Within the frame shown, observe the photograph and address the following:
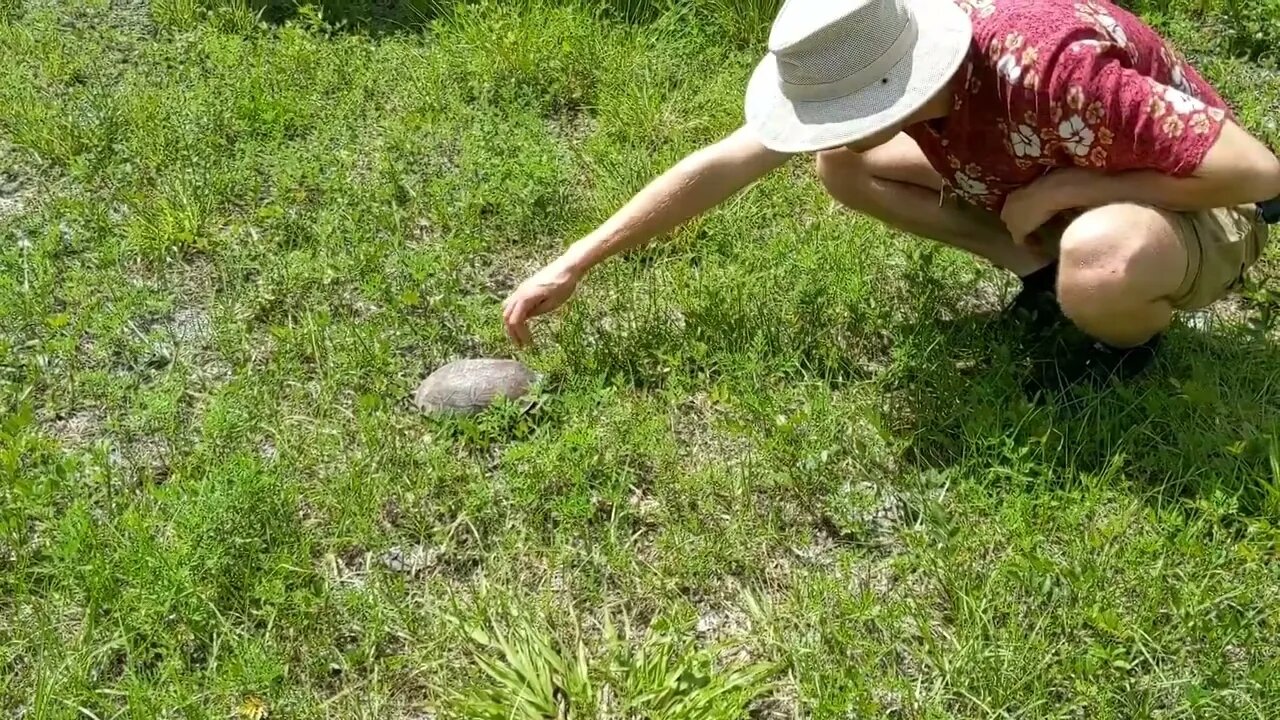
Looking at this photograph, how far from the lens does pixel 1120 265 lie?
101 inches

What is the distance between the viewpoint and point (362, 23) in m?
4.97

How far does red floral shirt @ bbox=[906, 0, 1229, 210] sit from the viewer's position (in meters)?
2.42

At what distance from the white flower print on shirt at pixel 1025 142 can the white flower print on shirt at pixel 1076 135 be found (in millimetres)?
61

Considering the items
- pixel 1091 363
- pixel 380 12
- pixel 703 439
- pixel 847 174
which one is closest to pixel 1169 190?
pixel 1091 363

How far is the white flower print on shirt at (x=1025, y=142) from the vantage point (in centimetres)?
258

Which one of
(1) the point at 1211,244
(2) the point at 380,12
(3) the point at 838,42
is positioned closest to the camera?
(3) the point at 838,42

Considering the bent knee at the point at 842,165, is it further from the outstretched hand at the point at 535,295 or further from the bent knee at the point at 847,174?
the outstretched hand at the point at 535,295

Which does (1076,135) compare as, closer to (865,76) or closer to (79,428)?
(865,76)

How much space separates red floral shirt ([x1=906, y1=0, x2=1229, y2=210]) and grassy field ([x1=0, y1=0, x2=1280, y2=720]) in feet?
2.15

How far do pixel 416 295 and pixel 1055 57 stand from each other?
1.89 m

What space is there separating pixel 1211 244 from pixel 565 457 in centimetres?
161

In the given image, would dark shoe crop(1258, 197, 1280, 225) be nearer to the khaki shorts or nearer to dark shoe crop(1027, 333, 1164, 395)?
the khaki shorts

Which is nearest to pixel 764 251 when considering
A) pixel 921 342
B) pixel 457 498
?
pixel 921 342

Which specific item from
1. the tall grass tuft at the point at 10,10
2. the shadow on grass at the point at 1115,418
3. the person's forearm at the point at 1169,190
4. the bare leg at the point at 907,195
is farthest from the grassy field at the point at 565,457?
the tall grass tuft at the point at 10,10
